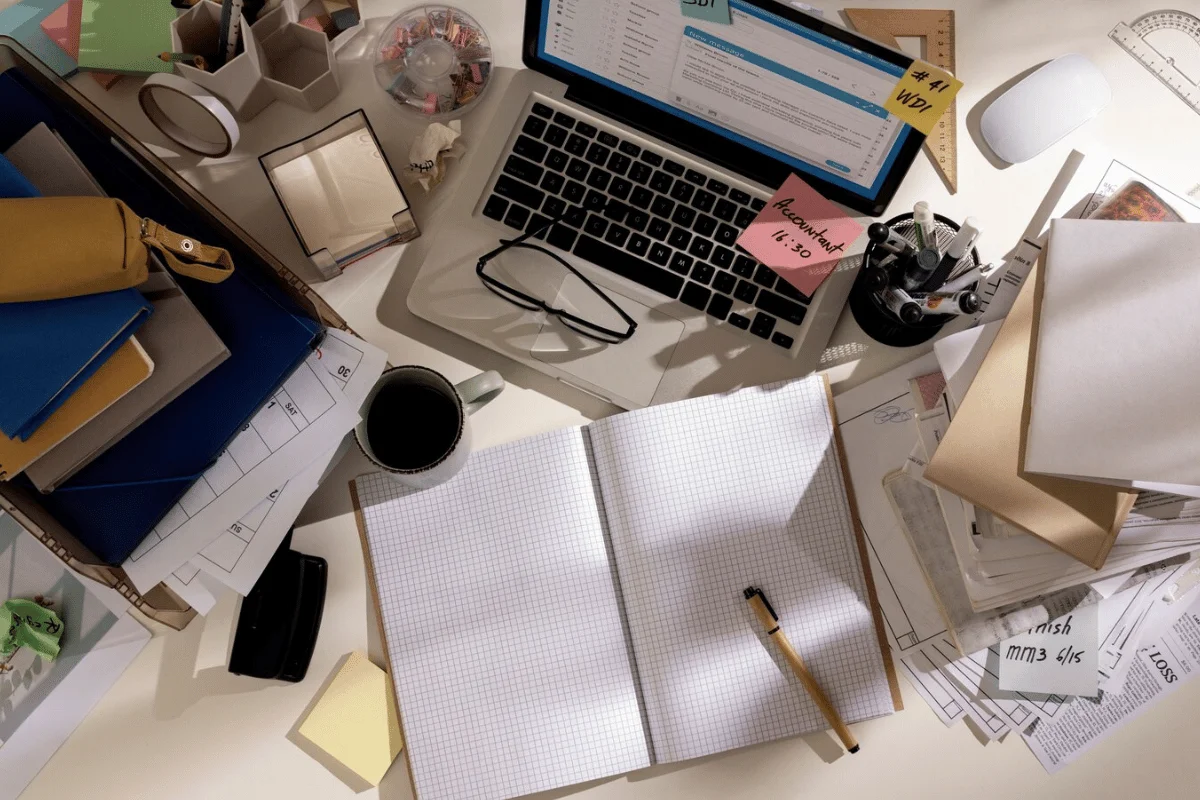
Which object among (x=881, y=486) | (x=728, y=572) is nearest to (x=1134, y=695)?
(x=881, y=486)

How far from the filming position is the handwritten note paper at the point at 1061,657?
2.75 feet

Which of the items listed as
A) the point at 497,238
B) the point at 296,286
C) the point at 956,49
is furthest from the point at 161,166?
the point at 956,49

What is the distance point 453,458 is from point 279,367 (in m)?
0.18

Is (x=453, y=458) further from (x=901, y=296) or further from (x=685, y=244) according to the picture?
(x=901, y=296)

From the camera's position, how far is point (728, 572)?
0.84m

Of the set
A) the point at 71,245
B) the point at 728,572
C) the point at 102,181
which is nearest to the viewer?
the point at 71,245

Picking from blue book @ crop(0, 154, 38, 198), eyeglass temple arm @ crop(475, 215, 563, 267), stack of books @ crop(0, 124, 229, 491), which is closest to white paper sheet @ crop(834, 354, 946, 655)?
eyeglass temple arm @ crop(475, 215, 563, 267)

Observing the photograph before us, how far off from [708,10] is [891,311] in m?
0.33

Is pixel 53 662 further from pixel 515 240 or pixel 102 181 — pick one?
pixel 515 240

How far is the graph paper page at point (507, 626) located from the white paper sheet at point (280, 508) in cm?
9

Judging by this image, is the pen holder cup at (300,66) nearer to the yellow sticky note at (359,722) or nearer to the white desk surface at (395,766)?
the white desk surface at (395,766)

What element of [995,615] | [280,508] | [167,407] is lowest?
[995,615]

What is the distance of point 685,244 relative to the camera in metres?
0.86

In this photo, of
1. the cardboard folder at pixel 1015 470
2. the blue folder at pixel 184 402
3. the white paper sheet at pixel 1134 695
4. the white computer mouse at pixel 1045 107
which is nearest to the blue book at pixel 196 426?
the blue folder at pixel 184 402
